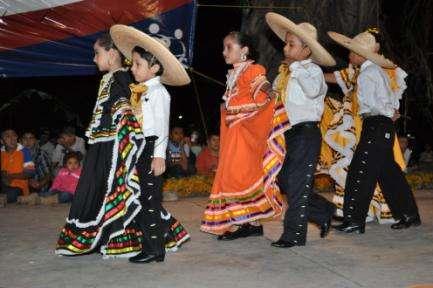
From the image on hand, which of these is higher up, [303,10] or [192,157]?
[303,10]

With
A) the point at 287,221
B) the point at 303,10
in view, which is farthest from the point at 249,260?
the point at 303,10

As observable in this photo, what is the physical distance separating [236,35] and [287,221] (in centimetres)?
164

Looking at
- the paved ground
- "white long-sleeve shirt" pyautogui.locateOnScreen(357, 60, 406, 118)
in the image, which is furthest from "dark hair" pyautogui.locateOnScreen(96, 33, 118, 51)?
"white long-sleeve shirt" pyautogui.locateOnScreen(357, 60, 406, 118)

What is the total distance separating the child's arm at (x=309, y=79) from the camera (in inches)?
228

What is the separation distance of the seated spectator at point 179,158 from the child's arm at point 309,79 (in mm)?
5299

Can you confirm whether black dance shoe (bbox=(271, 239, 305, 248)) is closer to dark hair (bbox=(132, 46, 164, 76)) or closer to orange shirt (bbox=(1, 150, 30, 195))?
dark hair (bbox=(132, 46, 164, 76))

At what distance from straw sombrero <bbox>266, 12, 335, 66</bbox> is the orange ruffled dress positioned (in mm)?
416

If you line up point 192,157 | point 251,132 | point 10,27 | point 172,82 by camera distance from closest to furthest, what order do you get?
point 172,82
point 251,132
point 10,27
point 192,157

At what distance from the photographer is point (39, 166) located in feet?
35.7

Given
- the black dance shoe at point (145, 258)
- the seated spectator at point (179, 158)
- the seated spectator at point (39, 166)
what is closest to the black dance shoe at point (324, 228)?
the black dance shoe at point (145, 258)

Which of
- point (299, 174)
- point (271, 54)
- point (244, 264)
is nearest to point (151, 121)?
point (244, 264)

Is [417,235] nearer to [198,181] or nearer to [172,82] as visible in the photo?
[172,82]

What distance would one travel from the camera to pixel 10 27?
28.0 ft

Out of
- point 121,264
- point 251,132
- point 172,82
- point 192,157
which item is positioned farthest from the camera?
point 192,157
